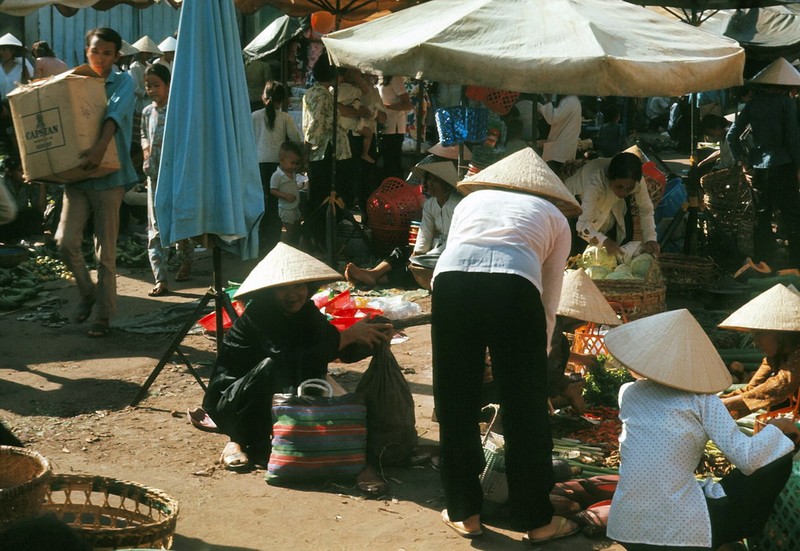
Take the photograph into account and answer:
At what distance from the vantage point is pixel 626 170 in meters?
7.66

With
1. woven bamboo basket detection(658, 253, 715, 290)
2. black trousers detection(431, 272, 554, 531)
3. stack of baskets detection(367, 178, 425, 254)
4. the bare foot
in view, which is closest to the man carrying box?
the bare foot

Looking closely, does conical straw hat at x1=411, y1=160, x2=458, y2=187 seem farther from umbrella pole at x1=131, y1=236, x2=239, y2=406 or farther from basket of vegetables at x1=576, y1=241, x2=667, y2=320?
umbrella pole at x1=131, y1=236, x2=239, y2=406

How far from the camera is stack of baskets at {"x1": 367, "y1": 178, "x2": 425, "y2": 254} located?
33.9 ft

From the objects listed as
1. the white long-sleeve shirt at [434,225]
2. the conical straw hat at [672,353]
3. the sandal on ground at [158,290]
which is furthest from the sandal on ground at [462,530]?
the sandal on ground at [158,290]

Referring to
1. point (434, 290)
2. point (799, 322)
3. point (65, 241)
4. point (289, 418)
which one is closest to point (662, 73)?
point (799, 322)

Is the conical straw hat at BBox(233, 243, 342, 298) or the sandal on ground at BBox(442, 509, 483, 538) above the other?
the conical straw hat at BBox(233, 243, 342, 298)

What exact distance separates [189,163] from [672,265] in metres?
4.87

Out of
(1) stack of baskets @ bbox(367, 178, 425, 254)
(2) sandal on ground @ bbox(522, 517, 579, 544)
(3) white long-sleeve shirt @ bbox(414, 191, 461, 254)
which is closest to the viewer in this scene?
(2) sandal on ground @ bbox(522, 517, 579, 544)

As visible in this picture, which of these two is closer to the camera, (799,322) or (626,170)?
(799,322)

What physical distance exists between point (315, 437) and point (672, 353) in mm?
1809

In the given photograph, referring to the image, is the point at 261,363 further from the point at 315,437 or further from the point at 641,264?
the point at 641,264

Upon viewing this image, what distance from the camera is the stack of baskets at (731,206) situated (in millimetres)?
10766

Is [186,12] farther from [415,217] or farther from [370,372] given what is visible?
[415,217]

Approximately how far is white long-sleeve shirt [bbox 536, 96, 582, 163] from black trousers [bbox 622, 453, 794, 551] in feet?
20.3
